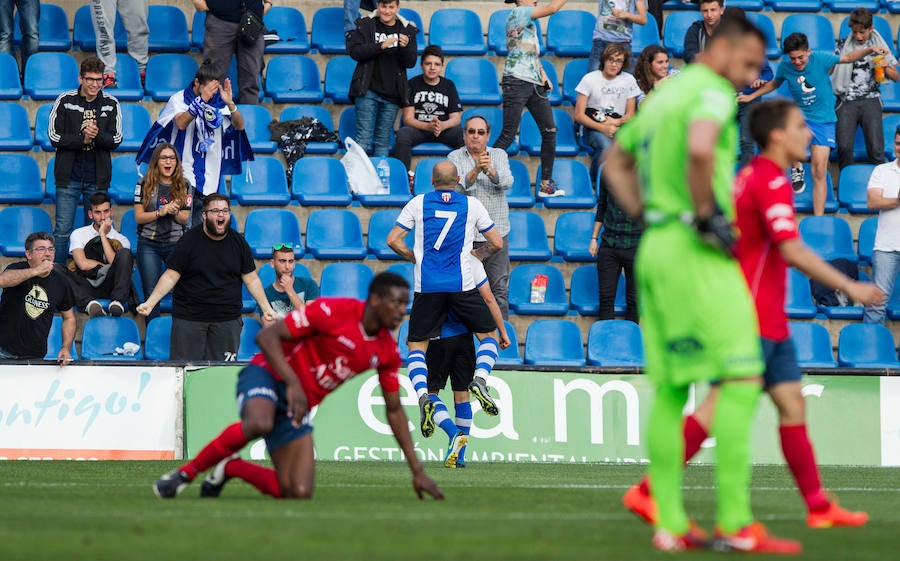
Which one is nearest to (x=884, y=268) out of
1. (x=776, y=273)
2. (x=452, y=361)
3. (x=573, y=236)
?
(x=573, y=236)

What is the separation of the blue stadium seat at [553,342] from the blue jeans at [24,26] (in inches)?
299

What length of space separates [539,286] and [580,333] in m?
0.84

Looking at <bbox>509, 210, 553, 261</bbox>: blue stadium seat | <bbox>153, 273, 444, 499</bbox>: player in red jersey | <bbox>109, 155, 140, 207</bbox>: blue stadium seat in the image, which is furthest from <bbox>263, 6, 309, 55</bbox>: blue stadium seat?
<bbox>153, 273, 444, 499</bbox>: player in red jersey

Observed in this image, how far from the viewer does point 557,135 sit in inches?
691

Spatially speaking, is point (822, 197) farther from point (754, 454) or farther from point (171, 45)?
point (171, 45)

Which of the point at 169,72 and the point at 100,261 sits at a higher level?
the point at 169,72

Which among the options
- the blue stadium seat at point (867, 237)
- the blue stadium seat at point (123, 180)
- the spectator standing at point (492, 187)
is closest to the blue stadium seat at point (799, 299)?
the blue stadium seat at point (867, 237)

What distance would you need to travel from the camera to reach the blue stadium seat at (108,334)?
14742 mm

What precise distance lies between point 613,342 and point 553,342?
0.67 meters

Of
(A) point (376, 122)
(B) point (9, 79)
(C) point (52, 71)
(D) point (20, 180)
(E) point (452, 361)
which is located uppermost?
(C) point (52, 71)

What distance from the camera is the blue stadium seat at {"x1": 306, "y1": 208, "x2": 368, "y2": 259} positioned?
15898 millimetres

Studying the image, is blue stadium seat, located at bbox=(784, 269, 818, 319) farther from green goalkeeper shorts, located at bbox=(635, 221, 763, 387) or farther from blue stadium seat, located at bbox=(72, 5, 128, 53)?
green goalkeeper shorts, located at bbox=(635, 221, 763, 387)

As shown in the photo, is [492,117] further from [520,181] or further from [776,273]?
[776,273]

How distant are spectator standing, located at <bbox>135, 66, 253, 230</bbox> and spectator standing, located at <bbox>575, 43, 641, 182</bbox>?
398 centimetres
